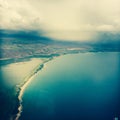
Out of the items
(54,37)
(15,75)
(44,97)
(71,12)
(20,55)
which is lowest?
(44,97)

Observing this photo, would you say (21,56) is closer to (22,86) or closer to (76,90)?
(22,86)

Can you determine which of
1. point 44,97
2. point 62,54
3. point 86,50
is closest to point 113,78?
point 86,50

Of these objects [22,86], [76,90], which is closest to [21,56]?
[22,86]

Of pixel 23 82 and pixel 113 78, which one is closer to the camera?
pixel 23 82

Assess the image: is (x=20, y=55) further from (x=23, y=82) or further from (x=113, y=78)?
(x=113, y=78)

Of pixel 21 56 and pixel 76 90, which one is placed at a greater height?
pixel 21 56

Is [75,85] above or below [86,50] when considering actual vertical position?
below
